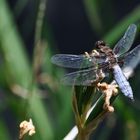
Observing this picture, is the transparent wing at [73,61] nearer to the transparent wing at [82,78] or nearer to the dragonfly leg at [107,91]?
the transparent wing at [82,78]

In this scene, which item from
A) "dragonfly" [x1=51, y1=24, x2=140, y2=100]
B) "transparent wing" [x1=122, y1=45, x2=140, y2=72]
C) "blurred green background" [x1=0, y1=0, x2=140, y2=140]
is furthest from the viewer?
"blurred green background" [x1=0, y1=0, x2=140, y2=140]

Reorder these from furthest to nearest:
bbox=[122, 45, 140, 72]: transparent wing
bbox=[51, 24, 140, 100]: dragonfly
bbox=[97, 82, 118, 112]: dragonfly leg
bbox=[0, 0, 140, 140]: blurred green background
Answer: bbox=[0, 0, 140, 140]: blurred green background → bbox=[122, 45, 140, 72]: transparent wing → bbox=[51, 24, 140, 100]: dragonfly → bbox=[97, 82, 118, 112]: dragonfly leg

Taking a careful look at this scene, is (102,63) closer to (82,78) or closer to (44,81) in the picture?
(82,78)

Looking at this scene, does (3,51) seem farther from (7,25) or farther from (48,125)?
(48,125)

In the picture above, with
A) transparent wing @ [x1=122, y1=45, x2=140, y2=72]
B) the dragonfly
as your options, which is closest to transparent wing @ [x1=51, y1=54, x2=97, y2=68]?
the dragonfly

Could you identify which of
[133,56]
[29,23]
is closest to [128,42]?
[133,56]

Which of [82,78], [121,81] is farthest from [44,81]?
[82,78]

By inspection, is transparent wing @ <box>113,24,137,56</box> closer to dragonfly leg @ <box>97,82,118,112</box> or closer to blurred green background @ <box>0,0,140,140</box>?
blurred green background @ <box>0,0,140,140</box>

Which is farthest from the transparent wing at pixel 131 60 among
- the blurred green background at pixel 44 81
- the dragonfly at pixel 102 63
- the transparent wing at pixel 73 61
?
the blurred green background at pixel 44 81
